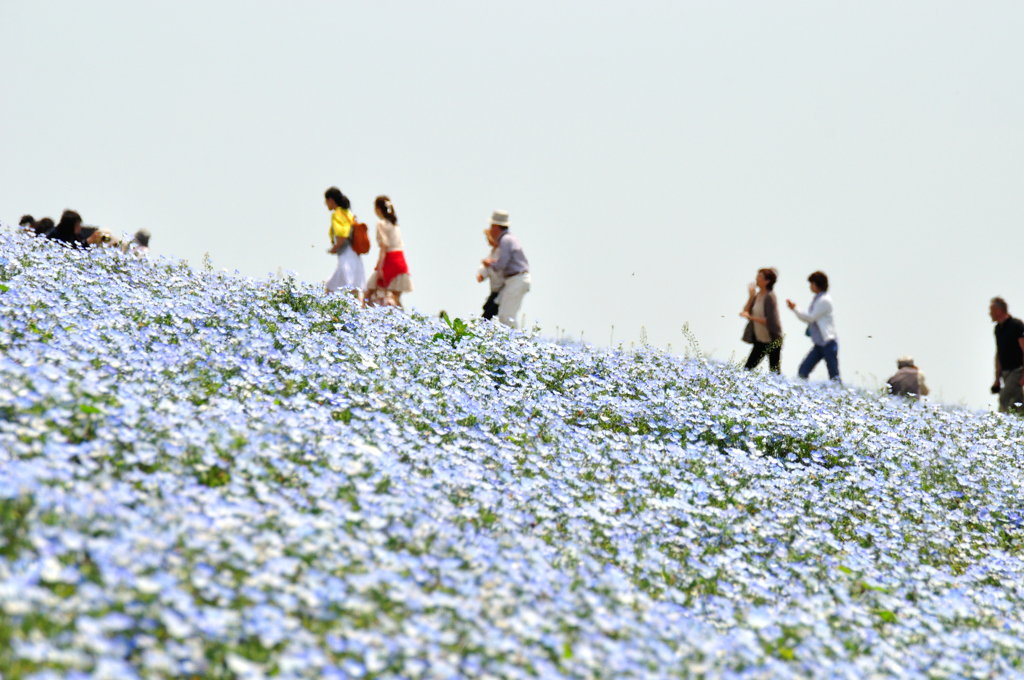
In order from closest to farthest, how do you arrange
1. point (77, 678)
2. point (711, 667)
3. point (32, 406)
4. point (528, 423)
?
point (77, 678), point (711, 667), point (32, 406), point (528, 423)

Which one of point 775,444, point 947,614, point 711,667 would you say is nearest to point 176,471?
point 711,667

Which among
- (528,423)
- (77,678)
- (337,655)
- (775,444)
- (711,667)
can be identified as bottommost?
(77,678)

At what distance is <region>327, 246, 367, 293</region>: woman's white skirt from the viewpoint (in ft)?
40.1

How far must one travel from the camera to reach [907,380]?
44.9 ft

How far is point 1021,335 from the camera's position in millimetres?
12602

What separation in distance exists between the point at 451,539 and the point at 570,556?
2.06 feet

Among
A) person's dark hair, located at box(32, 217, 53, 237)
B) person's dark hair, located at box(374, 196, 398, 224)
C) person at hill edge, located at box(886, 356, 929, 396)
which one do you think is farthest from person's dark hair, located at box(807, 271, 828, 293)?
person's dark hair, located at box(32, 217, 53, 237)

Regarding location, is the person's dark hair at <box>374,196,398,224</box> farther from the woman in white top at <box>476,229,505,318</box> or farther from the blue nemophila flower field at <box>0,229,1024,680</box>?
the blue nemophila flower field at <box>0,229,1024,680</box>

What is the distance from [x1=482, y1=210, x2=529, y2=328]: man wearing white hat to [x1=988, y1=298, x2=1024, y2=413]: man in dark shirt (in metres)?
6.14

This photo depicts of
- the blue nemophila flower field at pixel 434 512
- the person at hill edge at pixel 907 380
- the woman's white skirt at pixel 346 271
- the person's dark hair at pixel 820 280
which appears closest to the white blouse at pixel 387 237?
the woman's white skirt at pixel 346 271

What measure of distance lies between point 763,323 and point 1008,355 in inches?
123

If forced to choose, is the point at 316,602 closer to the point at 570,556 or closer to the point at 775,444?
the point at 570,556

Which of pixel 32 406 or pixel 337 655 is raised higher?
pixel 32 406

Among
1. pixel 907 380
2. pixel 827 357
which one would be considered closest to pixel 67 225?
pixel 827 357
